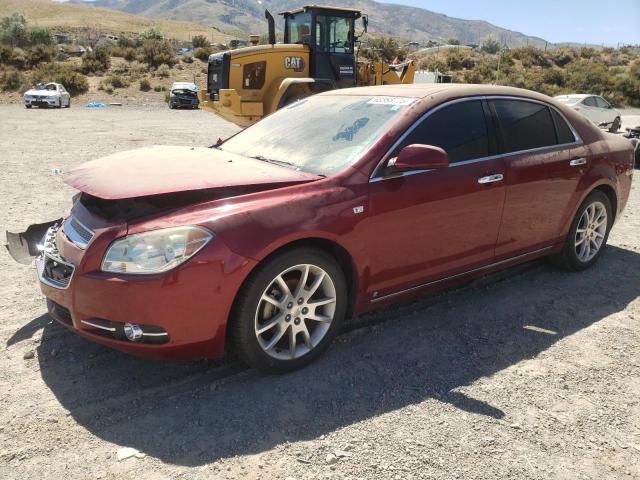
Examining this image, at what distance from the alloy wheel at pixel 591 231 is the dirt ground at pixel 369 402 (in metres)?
0.70

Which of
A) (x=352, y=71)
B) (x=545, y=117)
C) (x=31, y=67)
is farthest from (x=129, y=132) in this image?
(x=31, y=67)

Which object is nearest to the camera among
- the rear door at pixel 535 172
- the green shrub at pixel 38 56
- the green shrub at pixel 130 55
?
the rear door at pixel 535 172

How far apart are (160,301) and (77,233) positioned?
80 centimetres

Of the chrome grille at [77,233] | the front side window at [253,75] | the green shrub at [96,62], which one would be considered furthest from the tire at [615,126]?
the green shrub at [96,62]

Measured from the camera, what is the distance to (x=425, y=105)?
157 inches

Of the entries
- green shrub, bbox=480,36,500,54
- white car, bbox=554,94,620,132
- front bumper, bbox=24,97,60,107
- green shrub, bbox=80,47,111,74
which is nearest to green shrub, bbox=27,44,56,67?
green shrub, bbox=80,47,111,74

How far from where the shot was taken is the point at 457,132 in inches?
163

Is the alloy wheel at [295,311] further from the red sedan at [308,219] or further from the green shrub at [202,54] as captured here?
the green shrub at [202,54]

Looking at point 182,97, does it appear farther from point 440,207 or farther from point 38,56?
point 440,207

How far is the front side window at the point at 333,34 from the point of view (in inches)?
547

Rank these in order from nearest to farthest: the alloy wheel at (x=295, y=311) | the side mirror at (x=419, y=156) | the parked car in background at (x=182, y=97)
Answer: the alloy wheel at (x=295, y=311)
the side mirror at (x=419, y=156)
the parked car in background at (x=182, y=97)

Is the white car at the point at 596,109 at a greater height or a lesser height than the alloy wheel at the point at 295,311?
greater

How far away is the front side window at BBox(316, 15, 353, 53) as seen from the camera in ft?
45.6

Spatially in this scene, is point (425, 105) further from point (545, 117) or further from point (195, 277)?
point (195, 277)
